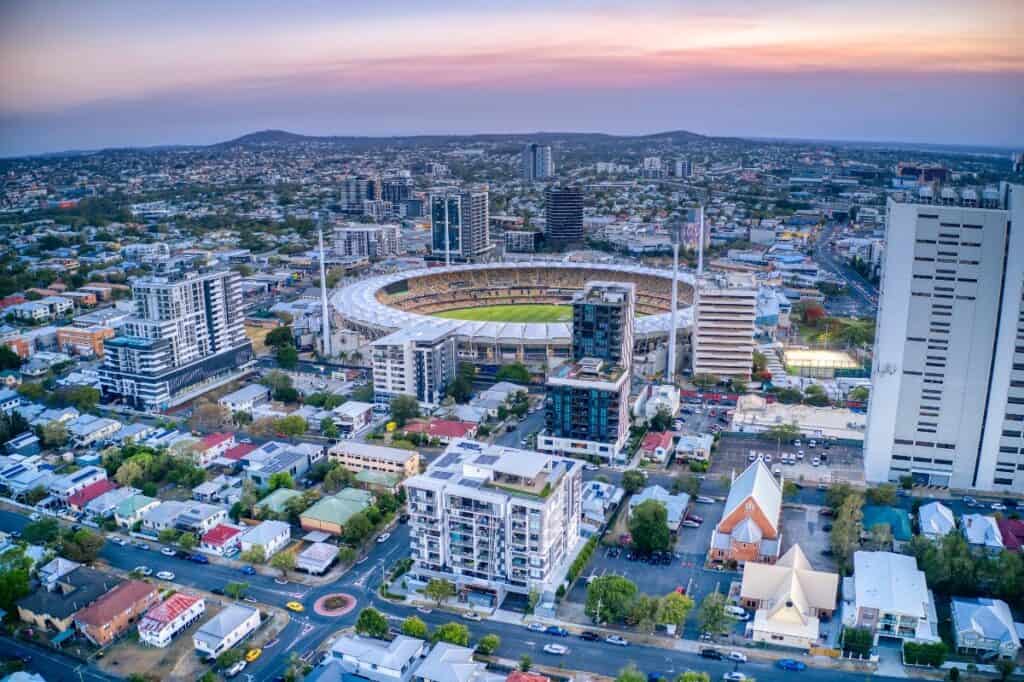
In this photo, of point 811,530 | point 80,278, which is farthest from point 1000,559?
point 80,278

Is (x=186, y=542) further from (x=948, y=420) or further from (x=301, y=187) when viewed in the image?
(x=301, y=187)

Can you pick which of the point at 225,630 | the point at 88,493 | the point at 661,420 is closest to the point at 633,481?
the point at 661,420

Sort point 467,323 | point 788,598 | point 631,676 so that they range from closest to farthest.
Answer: point 631,676 → point 788,598 → point 467,323

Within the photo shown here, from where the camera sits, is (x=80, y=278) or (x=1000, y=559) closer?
(x=1000, y=559)

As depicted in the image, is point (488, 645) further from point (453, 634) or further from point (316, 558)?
point (316, 558)

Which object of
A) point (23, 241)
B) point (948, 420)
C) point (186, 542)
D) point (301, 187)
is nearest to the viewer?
point (186, 542)

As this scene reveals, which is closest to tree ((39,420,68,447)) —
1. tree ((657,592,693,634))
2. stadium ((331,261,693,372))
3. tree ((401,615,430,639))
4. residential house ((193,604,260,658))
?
residential house ((193,604,260,658))

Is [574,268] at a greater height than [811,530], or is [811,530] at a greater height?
[574,268]
